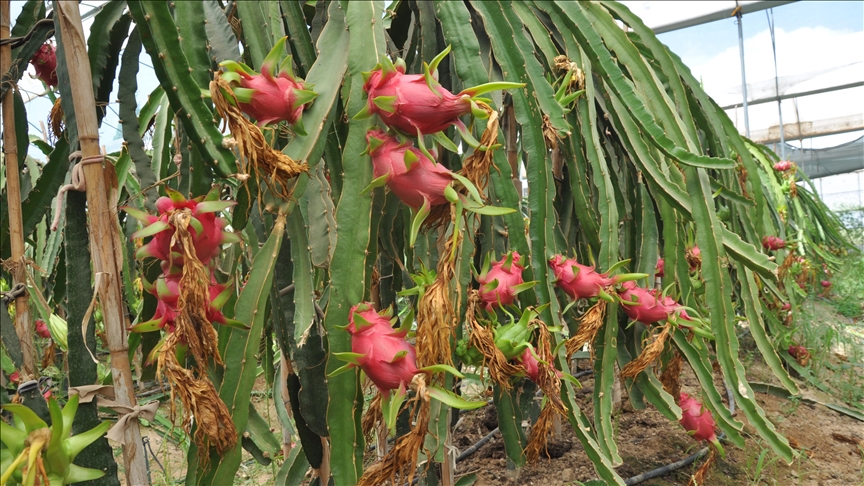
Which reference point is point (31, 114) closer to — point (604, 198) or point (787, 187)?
point (604, 198)

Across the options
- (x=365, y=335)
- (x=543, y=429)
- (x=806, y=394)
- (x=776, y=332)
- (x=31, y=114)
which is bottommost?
(x=806, y=394)

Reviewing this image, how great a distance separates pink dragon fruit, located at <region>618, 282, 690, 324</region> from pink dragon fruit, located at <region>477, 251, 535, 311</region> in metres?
0.30

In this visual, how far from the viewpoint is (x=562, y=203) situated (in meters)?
1.30

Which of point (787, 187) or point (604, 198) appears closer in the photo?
point (604, 198)

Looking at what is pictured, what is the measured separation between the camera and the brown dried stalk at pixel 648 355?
100 centimetres

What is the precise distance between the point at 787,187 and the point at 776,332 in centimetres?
140

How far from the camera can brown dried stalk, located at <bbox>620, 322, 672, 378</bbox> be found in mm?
1004

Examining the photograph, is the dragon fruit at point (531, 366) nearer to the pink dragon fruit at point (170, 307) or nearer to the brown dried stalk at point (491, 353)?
the brown dried stalk at point (491, 353)

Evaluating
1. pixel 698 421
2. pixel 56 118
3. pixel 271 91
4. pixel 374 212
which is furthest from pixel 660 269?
pixel 56 118

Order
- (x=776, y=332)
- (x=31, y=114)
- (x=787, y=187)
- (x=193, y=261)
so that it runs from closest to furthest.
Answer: (x=193, y=261) → (x=776, y=332) → (x=787, y=187) → (x=31, y=114)

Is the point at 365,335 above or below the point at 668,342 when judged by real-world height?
above

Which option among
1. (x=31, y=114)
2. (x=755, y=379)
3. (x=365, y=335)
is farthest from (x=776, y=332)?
(x=31, y=114)

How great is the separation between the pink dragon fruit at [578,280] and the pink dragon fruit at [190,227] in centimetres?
53

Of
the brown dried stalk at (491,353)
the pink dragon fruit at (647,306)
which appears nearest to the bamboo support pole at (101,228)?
the brown dried stalk at (491,353)
